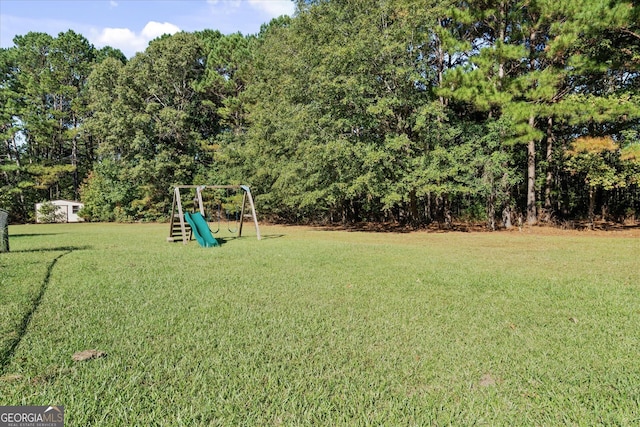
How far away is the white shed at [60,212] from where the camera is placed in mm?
30203

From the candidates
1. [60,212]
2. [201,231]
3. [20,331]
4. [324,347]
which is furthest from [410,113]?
[60,212]

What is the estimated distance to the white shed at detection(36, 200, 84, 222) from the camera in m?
30.2

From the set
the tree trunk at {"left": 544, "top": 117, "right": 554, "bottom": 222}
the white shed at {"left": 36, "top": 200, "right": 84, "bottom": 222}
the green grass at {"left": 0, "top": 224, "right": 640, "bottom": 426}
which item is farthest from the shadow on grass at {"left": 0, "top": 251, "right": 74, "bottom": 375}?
the white shed at {"left": 36, "top": 200, "right": 84, "bottom": 222}

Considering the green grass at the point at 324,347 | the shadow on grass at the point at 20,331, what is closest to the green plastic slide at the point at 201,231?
the green grass at the point at 324,347

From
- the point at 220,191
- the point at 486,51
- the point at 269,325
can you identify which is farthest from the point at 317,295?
the point at 220,191

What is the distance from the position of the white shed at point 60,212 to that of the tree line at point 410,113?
2.73 meters

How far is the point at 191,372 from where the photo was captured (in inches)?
97.2

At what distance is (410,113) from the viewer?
17.1 metres

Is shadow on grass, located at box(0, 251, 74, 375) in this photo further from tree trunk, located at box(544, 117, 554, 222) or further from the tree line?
tree trunk, located at box(544, 117, 554, 222)

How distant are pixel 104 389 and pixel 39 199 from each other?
4054 centimetres

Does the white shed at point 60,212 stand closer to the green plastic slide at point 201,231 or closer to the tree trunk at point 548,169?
the green plastic slide at point 201,231

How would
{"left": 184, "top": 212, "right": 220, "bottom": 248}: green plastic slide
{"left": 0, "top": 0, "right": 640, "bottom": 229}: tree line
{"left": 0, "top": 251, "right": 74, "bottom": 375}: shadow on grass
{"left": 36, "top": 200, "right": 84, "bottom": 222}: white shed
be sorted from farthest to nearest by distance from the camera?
1. {"left": 36, "top": 200, "right": 84, "bottom": 222}: white shed
2. {"left": 0, "top": 0, "right": 640, "bottom": 229}: tree line
3. {"left": 184, "top": 212, "right": 220, "bottom": 248}: green plastic slide
4. {"left": 0, "top": 251, "right": 74, "bottom": 375}: shadow on grass

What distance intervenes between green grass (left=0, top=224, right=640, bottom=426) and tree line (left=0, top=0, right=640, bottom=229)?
10587mm

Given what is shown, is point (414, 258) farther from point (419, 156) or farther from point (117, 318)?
point (419, 156)
